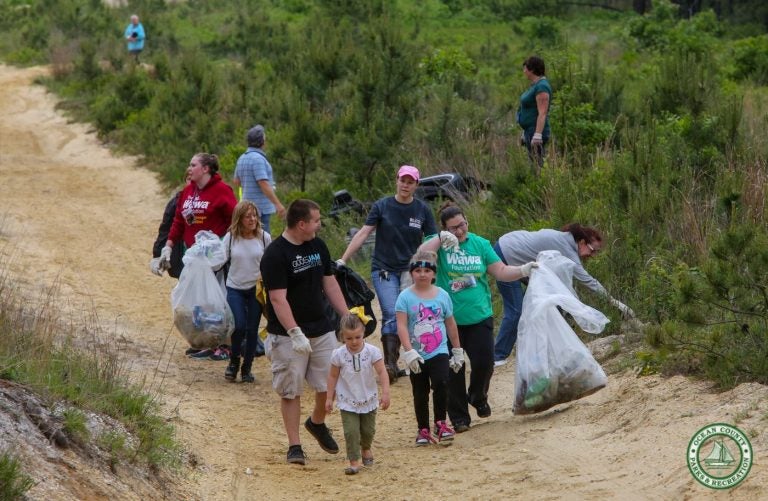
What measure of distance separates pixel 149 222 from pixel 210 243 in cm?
719

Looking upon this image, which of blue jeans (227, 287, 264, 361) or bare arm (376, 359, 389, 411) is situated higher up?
bare arm (376, 359, 389, 411)

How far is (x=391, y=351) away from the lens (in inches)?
351

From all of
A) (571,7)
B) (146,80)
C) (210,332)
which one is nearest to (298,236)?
(210,332)

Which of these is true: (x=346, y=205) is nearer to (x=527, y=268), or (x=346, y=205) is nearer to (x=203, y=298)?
(x=203, y=298)

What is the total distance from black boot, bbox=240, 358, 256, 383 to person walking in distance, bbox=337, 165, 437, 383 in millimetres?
1180

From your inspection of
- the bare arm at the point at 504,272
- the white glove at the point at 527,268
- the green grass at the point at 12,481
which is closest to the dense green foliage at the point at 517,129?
the white glove at the point at 527,268

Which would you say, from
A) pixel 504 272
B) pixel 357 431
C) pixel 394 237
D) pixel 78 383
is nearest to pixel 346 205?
pixel 394 237

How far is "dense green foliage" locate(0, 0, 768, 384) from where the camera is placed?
9.09 metres

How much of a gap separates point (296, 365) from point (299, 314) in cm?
33

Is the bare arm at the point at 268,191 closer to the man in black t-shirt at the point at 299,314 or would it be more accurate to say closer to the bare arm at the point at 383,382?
the man in black t-shirt at the point at 299,314

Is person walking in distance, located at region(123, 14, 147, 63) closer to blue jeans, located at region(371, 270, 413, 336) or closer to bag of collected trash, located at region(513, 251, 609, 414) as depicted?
blue jeans, located at region(371, 270, 413, 336)

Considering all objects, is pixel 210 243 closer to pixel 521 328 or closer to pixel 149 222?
pixel 521 328

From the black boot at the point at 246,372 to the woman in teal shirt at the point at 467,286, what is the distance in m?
2.13

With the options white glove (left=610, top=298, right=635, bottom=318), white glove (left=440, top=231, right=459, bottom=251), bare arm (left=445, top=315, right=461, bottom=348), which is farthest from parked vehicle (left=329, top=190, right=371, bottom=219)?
bare arm (left=445, top=315, right=461, bottom=348)
